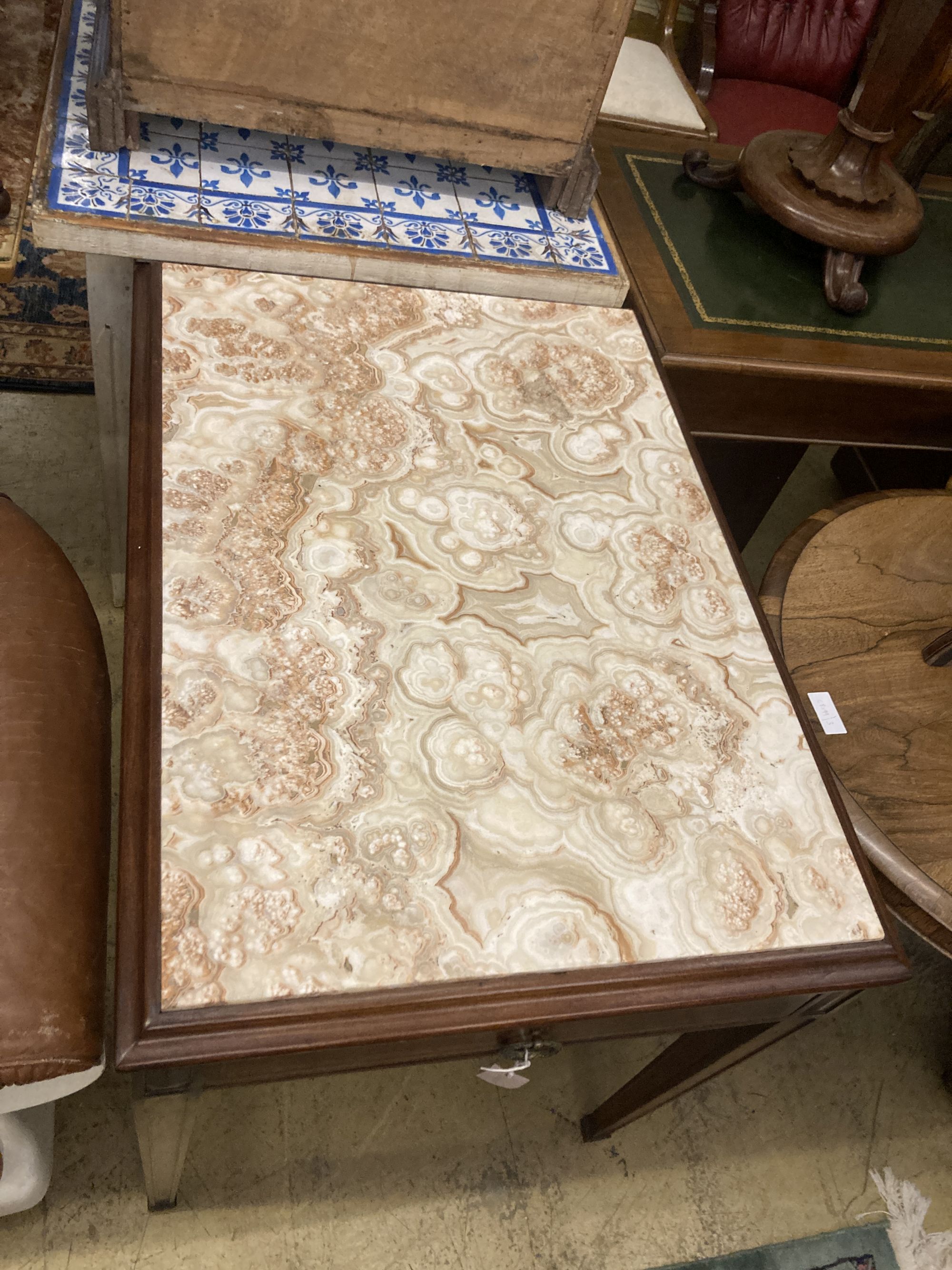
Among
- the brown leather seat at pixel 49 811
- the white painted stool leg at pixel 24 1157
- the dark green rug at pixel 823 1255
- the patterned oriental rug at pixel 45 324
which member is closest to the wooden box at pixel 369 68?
the brown leather seat at pixel 49 811

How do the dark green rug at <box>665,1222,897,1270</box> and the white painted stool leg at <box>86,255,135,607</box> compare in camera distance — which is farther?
the dark green rug at <box>665,1222,897,1270</box>

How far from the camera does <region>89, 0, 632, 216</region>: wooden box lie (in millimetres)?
1278

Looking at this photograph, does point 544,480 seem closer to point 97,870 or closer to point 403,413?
point 403,413

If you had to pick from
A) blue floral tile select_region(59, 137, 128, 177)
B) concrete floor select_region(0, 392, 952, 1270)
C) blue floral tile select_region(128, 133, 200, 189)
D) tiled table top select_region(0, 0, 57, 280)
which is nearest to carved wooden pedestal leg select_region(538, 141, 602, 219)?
blue floral tile select_region(128, 133, 200, 189)

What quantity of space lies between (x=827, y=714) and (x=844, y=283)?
915 mm

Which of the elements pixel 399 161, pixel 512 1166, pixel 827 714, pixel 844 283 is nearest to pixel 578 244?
pixel 399 161

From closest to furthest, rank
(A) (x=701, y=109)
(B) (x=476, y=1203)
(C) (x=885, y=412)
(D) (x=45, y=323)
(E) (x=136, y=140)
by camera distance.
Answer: (E) (x=136, y=140) < (B) (x=476, y=1203) < (C) (x=885, y=412) < (D) (x=45, y=323) < (A) (x=701, y=109)

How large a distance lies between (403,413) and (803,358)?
83cm

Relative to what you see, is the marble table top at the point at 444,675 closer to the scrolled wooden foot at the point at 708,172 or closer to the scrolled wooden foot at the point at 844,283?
the scrolled wooden foot at the point at 844,283

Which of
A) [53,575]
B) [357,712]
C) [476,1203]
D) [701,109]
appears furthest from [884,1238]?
[701,109]

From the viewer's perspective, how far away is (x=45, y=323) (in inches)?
91.7

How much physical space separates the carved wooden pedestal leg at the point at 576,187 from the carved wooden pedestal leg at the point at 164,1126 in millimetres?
1460

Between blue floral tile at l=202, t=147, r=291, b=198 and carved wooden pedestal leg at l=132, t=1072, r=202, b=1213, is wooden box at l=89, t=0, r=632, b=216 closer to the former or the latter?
blue floral tile at l=202, t=147, r=291, b=198

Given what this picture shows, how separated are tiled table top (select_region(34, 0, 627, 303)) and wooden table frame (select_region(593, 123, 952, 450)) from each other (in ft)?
0.53
